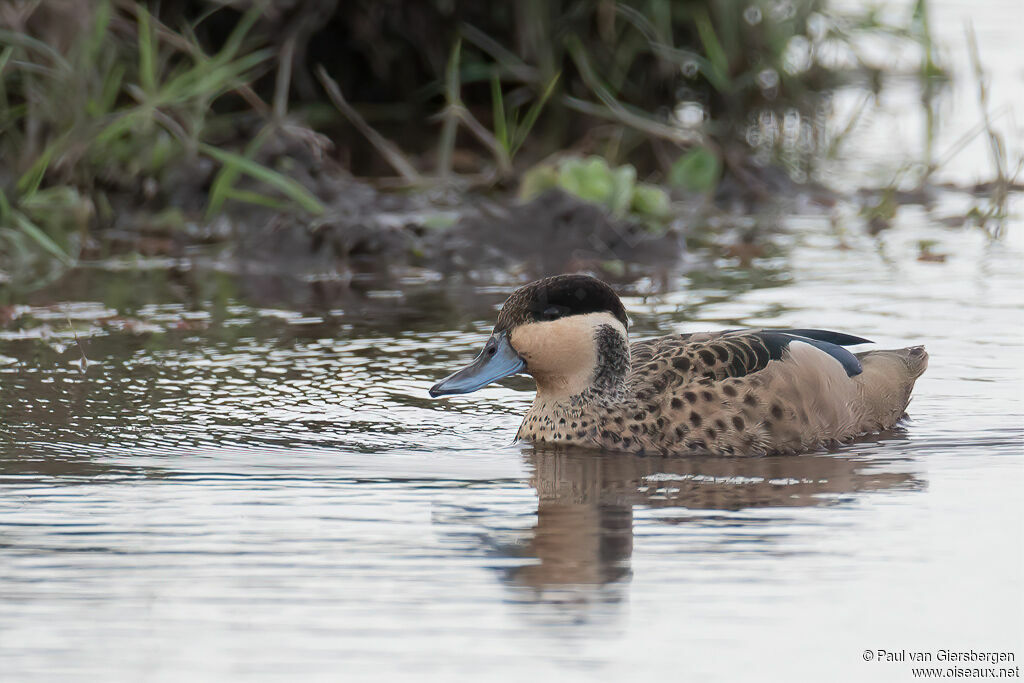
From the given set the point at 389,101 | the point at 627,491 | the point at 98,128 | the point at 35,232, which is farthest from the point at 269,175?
the point at 389,101

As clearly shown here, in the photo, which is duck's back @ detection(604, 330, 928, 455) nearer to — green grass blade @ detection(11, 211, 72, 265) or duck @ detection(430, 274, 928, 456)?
duck @ detection(430, 274, 928, 456)

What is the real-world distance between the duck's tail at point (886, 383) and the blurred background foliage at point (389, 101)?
284cm

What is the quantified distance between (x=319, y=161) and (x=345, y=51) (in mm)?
2606

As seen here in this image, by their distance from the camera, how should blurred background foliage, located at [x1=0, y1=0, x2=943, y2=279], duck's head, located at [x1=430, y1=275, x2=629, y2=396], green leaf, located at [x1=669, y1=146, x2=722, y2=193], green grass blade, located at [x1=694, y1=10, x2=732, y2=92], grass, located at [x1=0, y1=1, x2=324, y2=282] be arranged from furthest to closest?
1. green grass blade, located at [x1=694, y1=10, x2=732, y2=92]
2. green leaf, located at [x1=669, y1=146, x2=722, y2=193]
3. blurred background foliage, located at [x1=0, y1=0, x2=943, y2=279]
4. grass, located at [x1=0, y1=1, x2=324, y2=282]
5. duck's head, located at [x1=430, y1=275, x2=629, y2=396]

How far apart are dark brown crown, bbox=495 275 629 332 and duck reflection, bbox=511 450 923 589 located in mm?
479

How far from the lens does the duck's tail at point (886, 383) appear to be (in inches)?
253

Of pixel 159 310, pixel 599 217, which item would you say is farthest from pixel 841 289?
pixel 159 310

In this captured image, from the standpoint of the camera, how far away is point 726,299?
8.61m

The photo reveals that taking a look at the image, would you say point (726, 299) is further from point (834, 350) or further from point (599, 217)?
point (834, 350)

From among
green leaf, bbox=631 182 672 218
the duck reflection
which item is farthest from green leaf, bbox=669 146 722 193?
the duck reflection

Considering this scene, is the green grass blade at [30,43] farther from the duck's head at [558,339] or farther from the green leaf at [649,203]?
the duck's head at [558,339]

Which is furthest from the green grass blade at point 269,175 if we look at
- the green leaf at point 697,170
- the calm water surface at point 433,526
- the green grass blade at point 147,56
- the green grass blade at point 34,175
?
the green leaf at point 697,170

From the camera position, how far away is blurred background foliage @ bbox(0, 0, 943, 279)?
9.46m

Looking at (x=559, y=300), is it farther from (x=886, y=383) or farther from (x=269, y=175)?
(x=269, y=175)
